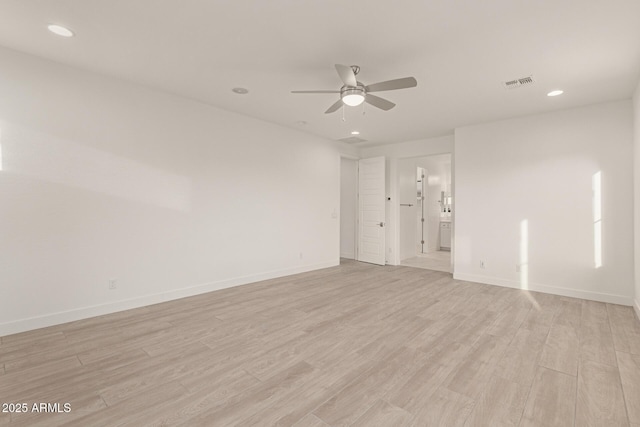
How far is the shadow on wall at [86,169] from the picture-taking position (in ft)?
9.50

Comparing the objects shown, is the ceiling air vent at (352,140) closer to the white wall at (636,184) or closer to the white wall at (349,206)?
the white wall at (349,206)

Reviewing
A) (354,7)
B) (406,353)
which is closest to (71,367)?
(406,353)

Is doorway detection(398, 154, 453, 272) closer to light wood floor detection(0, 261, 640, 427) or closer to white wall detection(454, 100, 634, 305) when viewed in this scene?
white wall detection(454, 100, 634, 305)

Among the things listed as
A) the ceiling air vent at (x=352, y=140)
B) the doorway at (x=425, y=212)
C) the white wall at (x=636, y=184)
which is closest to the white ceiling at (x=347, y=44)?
the white wall at (x=636, y=184)

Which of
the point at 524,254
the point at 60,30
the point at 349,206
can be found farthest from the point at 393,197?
the point at 60,30

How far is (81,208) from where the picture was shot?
3244 millimetres

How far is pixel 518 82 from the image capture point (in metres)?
3.41

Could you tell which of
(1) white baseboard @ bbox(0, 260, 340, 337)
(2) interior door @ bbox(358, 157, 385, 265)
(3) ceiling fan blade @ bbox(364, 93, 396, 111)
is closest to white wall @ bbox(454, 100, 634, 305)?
(2) interior door @ bbox(358, 157, 385, 265)

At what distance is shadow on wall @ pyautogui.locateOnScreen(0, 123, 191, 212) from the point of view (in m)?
2.89

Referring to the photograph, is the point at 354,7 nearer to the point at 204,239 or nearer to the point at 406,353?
the point at 406,353

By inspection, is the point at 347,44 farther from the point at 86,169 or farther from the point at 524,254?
the point at 524,254

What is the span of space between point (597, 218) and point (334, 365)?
436 cm

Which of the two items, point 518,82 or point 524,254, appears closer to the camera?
point 518,82

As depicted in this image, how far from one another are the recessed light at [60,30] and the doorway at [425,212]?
5882 millimetres
